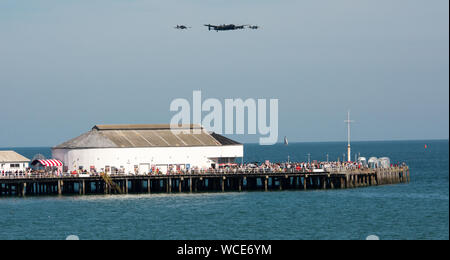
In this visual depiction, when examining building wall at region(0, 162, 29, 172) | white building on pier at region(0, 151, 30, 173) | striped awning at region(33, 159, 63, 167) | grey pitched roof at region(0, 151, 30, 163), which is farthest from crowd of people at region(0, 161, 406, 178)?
grey pitched roof at region(0, 151, 30, 163)

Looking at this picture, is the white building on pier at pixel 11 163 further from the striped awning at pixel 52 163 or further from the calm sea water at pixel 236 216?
the calm sea water at pixel 236 216

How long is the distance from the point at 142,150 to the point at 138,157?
94 cm

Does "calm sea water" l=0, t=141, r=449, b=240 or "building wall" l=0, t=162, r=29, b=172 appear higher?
"building wall" l=0, t=162, r=29, b=172

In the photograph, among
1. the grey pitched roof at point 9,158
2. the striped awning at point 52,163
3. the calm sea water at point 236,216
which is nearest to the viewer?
the calm sea water at point 236,216

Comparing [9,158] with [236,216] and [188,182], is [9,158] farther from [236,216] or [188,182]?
[236,216]

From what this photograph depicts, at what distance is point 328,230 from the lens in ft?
234

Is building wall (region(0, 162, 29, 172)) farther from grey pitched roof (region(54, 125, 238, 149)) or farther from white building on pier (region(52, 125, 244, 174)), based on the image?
grey pitched roof (region(54, 125, 238, 149))

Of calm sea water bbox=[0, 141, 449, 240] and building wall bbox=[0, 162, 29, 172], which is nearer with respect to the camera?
calm sea water bbox=[0, 141, 449, 240]

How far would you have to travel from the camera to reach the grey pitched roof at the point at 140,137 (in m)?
103

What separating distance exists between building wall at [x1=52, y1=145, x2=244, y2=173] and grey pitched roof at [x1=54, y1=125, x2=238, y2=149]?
62 cm

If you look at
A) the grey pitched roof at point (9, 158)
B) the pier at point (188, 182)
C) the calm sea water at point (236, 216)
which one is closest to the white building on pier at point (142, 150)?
the pier at point (188, 182)

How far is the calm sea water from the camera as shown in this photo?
69.9 meters

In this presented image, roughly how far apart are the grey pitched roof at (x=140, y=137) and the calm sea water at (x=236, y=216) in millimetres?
9062
